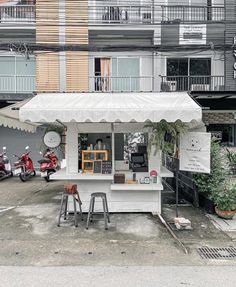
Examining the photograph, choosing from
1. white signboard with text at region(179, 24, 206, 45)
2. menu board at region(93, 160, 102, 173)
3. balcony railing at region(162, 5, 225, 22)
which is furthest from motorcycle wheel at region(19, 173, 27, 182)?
balcony railing at region(162, 5, 225, 22)

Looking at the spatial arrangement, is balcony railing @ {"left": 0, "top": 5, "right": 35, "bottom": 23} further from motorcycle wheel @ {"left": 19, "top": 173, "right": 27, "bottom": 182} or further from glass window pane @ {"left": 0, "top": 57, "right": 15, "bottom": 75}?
motorcycle wheel @ {"left": 19, "top": 173, "right": 27, "bottom": 182}

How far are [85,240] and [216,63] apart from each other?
14837 millimetres

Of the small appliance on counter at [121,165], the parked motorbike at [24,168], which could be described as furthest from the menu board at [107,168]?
the parked motorbike at [24,168]

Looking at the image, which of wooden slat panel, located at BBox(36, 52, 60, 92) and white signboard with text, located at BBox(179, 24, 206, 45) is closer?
wooden slat panel, located at BBox(36, 52, 60, 92)

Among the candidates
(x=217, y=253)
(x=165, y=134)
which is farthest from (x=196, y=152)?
(x=217, y=253)

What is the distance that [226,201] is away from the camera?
290 inches

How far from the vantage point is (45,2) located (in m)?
17.1

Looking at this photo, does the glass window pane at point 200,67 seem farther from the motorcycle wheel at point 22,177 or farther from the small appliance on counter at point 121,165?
the small appliance on counter at point 121,165

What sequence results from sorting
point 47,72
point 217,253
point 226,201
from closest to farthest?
point 217,253 → point 226,201 → point 47,72

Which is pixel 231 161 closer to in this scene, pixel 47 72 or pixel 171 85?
pixel 171 85
